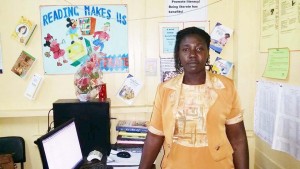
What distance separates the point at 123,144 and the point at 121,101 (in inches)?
15.6

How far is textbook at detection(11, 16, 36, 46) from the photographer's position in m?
2.27

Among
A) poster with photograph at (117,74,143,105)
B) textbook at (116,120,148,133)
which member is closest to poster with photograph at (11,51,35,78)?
poster with photograph at (117,74,143,105)

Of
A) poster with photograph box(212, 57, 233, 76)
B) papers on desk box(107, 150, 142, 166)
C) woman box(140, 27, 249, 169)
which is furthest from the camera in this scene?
poster with photograph box(212, 57, 233, 76)

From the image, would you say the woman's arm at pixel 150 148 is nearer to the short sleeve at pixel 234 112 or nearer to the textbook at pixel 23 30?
the short sleeve at pixel 234 112

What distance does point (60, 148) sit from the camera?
1506mm

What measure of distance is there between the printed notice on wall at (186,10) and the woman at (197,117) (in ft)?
2.82

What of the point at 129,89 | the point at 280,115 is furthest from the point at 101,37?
the point at 280,115

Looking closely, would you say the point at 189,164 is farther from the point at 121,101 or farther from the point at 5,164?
the point at 5,164

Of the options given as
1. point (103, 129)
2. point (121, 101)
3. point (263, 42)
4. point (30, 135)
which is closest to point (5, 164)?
point (30, 135)

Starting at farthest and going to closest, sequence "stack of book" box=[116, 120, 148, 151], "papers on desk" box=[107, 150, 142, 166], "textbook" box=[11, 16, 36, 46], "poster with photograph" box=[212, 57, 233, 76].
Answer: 1. "poster with photograph" box=[212, 57, 233, 76]
2. "textbook" box=[11, 16, 36, 46]
3. "stack of book" box=[116, 120, 148, 151]
4. "papers on desk" box=[107, 150, 142, 166]

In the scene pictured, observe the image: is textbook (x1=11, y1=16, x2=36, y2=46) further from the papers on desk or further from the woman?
the woman

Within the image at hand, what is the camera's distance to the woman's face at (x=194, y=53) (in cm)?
Answer: 146

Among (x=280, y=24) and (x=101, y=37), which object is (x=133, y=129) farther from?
(x=280, y=24)

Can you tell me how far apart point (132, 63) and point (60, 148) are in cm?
107
